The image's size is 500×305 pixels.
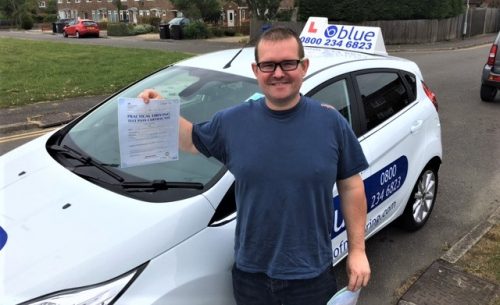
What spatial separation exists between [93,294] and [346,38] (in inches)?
123

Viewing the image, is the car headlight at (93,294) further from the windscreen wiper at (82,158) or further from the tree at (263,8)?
the tree at (263,8)

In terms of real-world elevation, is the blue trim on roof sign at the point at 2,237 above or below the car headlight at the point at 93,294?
above

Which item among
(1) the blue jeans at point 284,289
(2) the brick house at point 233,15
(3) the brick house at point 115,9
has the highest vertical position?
(3) the brick house at point 115,9

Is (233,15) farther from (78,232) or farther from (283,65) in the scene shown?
(283,65)

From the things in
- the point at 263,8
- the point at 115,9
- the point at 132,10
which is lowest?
the point at 263,8

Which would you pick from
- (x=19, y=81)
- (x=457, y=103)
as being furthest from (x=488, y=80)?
(x=19, y=81)

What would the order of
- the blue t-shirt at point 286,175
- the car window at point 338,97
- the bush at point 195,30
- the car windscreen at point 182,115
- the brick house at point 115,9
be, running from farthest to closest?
the brick house at point 115,9, the bush at point 195,30, the car window at point 338,97, the car windscreen at point 182,115, the blue t-shirt at point 286,175

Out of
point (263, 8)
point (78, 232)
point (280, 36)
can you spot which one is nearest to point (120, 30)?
point (263, 8)

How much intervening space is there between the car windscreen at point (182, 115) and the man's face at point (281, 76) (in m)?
0.73

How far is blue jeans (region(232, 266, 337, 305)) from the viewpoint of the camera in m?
1.91

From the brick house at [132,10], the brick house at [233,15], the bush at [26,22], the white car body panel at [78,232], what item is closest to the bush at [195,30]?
the brick house at [132,10]

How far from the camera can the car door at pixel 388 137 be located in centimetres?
326

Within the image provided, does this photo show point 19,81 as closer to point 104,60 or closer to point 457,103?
point 104,60

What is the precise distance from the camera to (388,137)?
338cm
